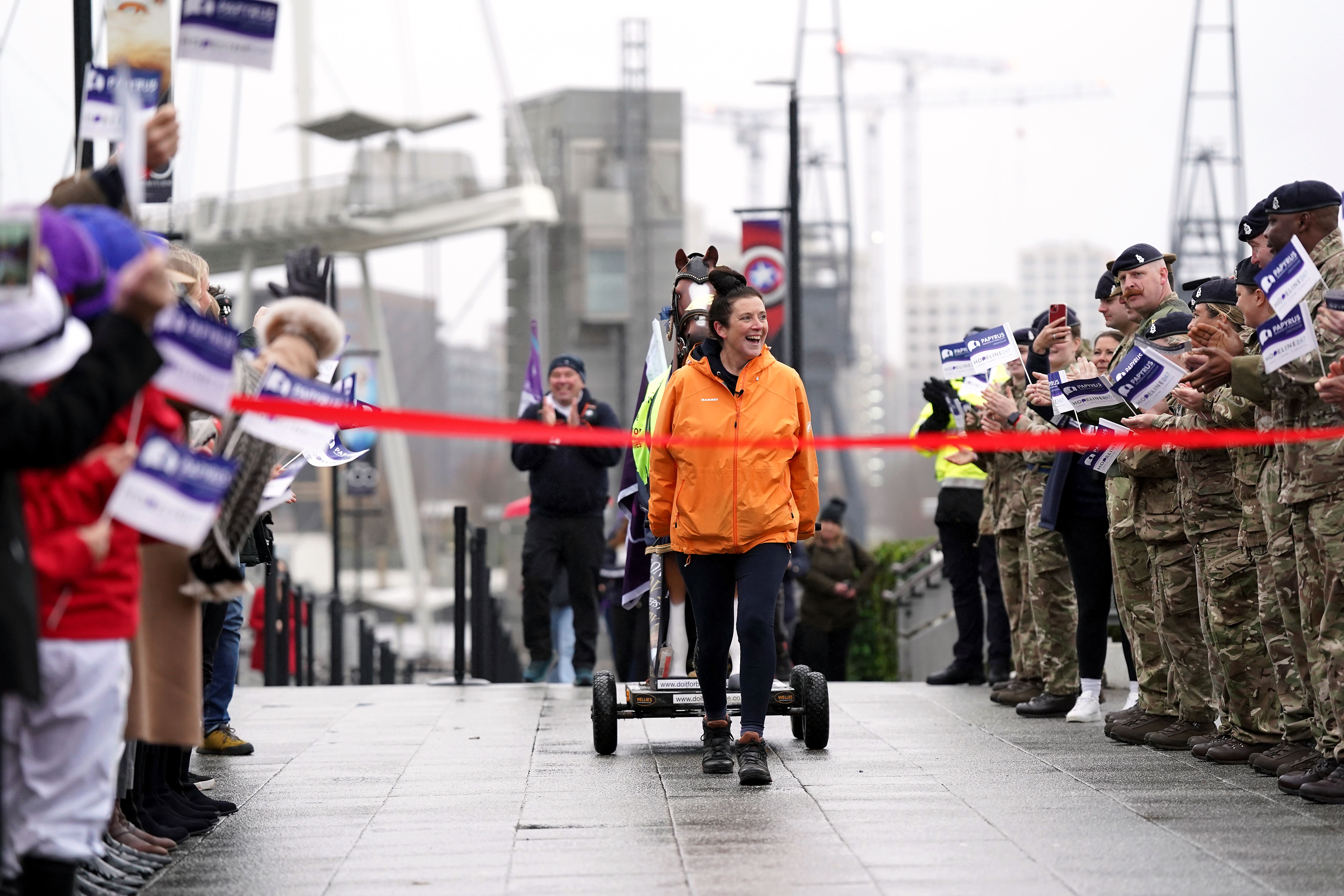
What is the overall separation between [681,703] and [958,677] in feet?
13.7

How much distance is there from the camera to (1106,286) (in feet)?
28.1

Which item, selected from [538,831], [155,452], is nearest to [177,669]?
[155,452]

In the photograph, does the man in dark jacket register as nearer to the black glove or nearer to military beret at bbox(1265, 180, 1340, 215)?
the black glove

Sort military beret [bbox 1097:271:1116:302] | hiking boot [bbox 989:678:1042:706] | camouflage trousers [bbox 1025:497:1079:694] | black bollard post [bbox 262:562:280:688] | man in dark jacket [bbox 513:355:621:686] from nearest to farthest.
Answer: military beret [bbox 1097:271:1116:302], camouflage trousers [bbox 1025:497:1079:694], hiking boot [bbox 989:678:1042:706], man in dark jacket [bbox 513:355:621:686], black bollard post [bbox 262:562:280:688]

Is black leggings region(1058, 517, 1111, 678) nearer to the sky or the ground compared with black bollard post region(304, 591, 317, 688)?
nearer to the sky

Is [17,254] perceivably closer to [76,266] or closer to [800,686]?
[76,266]

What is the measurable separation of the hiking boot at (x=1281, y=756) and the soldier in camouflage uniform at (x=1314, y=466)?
77 mm

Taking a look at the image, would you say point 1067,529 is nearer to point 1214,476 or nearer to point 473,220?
point 1214,476

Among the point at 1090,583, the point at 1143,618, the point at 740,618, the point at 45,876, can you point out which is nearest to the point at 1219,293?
the point at 1143,618

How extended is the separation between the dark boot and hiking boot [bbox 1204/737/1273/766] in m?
4.99

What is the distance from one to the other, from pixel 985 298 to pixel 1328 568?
146312 mm

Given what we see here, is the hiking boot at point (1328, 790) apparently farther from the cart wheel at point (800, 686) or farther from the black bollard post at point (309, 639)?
the black bollard post at point (309, 639)

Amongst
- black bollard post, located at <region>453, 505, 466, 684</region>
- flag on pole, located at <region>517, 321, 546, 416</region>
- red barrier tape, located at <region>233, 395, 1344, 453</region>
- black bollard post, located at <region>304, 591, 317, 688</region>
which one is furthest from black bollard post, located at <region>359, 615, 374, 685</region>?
red barrier tape, located at <region>233, 395, 1344, 453</region>

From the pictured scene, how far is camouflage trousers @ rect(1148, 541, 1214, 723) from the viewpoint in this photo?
7711 millimetres
